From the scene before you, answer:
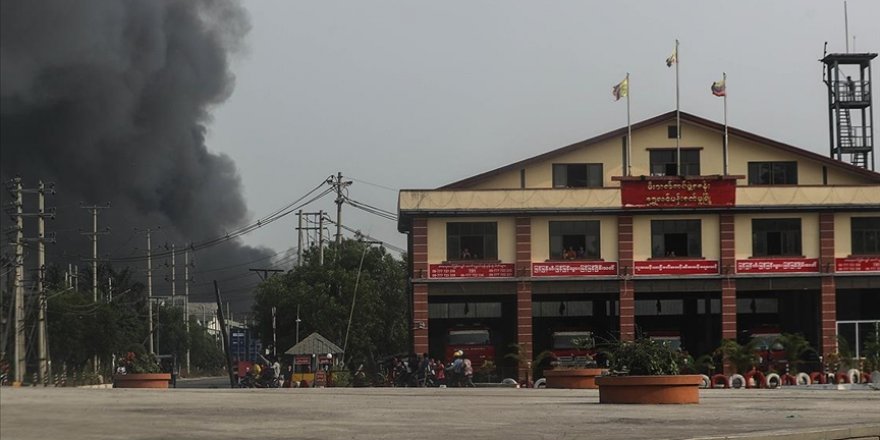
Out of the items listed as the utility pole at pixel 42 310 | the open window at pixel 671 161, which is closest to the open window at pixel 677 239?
the open window at pixel 671 161

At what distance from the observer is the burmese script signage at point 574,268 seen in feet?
210

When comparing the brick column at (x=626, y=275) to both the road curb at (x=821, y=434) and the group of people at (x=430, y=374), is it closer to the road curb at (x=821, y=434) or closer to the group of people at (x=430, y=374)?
the group of people at (x=430, y=374)

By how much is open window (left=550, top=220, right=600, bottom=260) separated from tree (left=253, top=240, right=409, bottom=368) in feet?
65.6

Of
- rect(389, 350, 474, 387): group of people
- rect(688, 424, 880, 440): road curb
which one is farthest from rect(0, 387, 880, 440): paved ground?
rect(389, 350, 474, 387): group of people

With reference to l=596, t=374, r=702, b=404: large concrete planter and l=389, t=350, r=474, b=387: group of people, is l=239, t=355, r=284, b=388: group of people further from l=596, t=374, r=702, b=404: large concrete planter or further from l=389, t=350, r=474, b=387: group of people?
l=596, t=374, r=702, b=404: large concrete planter

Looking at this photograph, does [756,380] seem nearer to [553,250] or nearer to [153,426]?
[553,250]

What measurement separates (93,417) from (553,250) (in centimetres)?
5219

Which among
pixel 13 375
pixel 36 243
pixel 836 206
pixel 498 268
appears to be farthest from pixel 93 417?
pixel 836 206

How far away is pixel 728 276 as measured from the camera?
64062 mm

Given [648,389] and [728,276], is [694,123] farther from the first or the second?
[648,389]

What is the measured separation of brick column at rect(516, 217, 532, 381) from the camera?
63.0 meters

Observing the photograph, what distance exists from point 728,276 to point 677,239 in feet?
10.1

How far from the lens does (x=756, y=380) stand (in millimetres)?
49688

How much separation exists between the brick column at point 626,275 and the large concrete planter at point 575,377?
73.7ft
